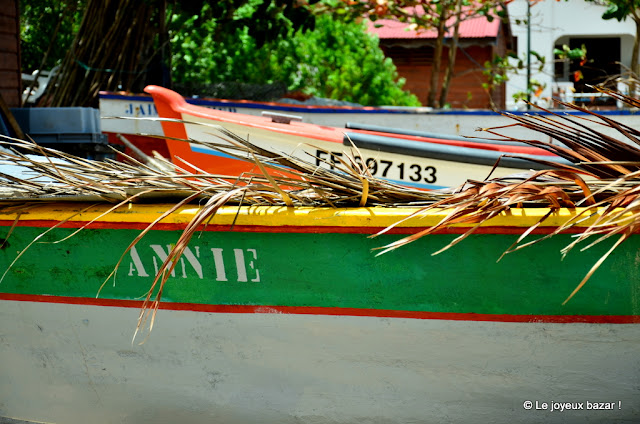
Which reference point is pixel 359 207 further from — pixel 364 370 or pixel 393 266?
pixel 364 370

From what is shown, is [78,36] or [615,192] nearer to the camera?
[615,192]

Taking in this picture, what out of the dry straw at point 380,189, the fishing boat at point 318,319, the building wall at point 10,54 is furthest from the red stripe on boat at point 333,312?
the building wall at point 10,54

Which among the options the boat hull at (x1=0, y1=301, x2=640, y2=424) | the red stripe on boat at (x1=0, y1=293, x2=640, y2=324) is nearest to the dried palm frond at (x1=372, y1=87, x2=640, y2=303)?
the red stripe on boat at (x1=0, y1=293, x2=640, y2=324)

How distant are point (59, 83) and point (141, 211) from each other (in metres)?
6.47

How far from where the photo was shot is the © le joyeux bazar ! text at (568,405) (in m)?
2.62

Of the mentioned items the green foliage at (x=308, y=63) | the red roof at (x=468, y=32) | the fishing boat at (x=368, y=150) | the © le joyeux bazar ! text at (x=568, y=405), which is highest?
the red roof at (x=468, y=32)

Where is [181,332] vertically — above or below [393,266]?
below

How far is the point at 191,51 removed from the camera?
11977 millimetres

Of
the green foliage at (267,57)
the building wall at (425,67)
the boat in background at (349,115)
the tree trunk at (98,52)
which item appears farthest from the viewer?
the building wall at (425,67)

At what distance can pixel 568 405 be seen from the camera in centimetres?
264

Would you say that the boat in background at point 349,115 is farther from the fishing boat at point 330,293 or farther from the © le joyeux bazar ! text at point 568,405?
the © le joyeux bazar ! text at point 568,405

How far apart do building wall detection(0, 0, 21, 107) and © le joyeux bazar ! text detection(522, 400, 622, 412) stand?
6334mm

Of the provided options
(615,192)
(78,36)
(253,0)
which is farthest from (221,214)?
(253,0)

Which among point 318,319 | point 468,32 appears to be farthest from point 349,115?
point 468,32
